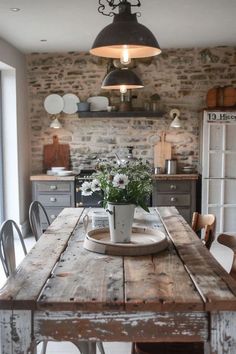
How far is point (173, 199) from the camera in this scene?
599 centimetres

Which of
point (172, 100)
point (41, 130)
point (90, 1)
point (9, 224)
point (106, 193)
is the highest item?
point (90, 1)

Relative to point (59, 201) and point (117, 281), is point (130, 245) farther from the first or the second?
point (59, 201)

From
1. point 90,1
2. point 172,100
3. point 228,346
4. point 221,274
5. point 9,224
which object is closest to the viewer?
point 228,346

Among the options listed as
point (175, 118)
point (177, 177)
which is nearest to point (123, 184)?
point (177, 177)

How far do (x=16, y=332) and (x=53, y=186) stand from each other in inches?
173

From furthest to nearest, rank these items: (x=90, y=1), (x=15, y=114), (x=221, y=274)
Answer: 1. (x=15, y=114)
2. (x=90, y=1)
3. (x=221, y=274)

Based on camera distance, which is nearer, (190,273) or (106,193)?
(190,273)

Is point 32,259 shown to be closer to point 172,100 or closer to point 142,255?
point 142,255

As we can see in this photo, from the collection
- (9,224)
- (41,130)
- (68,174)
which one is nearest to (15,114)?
(41,130)

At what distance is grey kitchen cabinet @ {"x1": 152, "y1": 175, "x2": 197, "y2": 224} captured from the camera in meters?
5.99

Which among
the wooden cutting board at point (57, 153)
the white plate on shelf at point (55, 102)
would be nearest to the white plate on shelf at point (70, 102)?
the white plate on shelf at point (55, 102)

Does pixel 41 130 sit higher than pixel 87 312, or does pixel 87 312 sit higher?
pixel 41 130

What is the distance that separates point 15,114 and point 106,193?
3.81m

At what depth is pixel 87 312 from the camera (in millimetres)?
1725
